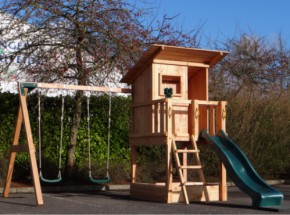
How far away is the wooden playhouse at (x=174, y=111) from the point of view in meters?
11.8

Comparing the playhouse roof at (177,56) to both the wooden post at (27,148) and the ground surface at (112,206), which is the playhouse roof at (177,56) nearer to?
the wooden post at (27,148)

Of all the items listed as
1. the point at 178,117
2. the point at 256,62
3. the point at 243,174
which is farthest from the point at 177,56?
the point at 256,62

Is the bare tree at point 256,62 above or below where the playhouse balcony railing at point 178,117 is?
above

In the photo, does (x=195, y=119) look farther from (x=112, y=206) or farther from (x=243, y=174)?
(x=112, y=206)

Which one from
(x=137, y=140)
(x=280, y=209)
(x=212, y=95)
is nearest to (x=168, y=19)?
(x=212, y=95)

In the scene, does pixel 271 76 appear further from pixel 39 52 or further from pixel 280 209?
pixel 280 209

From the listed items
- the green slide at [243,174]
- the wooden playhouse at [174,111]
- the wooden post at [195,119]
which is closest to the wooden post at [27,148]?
the wooden playhouse at [174,111]

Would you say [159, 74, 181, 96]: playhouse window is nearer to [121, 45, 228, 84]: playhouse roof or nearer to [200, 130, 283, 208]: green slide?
[121, 45, 228, 84]: playhouse roof

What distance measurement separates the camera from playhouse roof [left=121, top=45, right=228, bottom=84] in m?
12.4

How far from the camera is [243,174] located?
11.4m

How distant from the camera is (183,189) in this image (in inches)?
450

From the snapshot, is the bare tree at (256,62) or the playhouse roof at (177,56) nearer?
the playhouse roof at (177,56)

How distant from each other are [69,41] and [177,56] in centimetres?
357

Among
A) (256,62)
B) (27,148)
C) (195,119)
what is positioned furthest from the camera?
(256,62)
